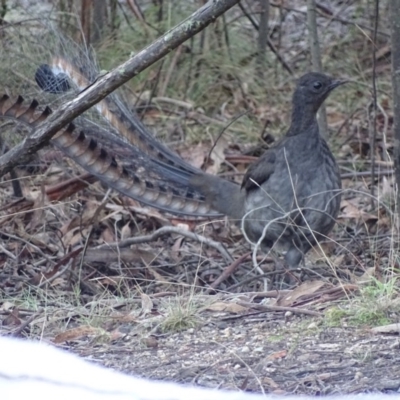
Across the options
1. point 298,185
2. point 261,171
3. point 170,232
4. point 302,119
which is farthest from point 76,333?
point 302,119

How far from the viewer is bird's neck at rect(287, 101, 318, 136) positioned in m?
6.25

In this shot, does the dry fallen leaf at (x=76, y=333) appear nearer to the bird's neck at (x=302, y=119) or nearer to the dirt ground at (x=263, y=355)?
the dirt ground at (x=263, y=355)

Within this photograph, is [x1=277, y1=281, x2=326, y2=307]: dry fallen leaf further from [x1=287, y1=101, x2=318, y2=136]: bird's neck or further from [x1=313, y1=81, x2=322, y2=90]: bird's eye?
[x1=313, y1=81, x2=322, y2=90]: bird's eye

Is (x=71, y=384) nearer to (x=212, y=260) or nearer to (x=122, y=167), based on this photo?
(x=122, y=167)

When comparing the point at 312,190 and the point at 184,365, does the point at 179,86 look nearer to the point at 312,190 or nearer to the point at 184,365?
the point at 312,190

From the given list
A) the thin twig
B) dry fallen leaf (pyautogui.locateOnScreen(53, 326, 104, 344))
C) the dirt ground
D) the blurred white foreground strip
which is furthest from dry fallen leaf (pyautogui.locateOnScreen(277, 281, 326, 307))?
the thin twig

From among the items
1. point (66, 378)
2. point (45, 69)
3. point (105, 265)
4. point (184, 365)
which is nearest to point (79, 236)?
point (105, 265)

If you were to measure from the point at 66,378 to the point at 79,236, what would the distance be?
11.6 feet

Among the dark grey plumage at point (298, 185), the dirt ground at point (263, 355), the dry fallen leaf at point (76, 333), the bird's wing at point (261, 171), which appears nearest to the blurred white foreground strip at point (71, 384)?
the dirt ground at point (263, 355)

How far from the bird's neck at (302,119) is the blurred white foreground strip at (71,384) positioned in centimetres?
298

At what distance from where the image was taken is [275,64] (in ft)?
29.6

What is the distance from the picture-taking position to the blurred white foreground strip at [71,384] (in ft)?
9.67

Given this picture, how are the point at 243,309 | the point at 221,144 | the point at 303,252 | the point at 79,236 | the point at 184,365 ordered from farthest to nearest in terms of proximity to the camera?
1. the point at 221,144
2. the point at 79,236
3. the point at 303,252
4. the point at 243,309
5. the point at 184,365

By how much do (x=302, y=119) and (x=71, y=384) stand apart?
139 inches
